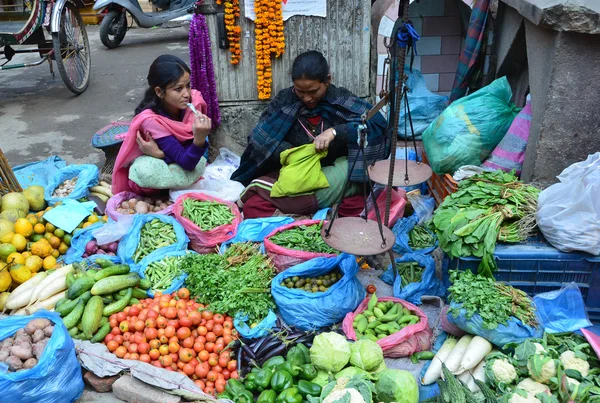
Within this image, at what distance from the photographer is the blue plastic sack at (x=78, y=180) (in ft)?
13.8

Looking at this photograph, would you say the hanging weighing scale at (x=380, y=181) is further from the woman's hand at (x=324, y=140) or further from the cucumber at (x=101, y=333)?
the cucumber at (x=101, y=333)

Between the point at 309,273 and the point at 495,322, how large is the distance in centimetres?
108

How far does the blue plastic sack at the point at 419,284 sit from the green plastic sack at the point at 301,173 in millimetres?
793

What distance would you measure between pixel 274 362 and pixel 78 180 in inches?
99.8

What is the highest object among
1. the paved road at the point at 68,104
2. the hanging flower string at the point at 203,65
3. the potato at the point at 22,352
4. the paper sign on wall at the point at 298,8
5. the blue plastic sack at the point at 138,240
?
the paper sign on wall at the point at 298,8

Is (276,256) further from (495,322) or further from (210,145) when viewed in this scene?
(210,145)

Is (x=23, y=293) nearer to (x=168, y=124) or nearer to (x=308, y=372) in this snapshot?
(x=168, y=124)

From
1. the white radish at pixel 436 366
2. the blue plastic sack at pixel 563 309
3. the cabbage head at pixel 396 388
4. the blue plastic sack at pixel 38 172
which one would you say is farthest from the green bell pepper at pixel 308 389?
the blue plastic sack at pixel 38 172

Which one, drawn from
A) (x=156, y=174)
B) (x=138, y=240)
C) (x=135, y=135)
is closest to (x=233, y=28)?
(x=135, y=135)

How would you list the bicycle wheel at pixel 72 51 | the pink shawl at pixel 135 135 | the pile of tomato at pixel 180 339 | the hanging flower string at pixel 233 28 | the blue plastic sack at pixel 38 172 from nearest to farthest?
the pile of tomato at pixel 180 339 < the pink shawl at pixel 135 135 < the hanging flower string at pixel 233 28 < the blue plastic sack at pixel 38 172 < the bicycle wheel at pixel 72 51

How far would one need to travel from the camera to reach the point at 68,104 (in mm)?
6797

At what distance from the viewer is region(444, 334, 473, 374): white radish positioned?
258 cm

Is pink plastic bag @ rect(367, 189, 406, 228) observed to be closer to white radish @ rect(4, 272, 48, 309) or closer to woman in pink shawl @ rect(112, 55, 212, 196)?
woman in pink shawl @ rect(112, 55, 212, 196)

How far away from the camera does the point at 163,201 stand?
4.09 metres
